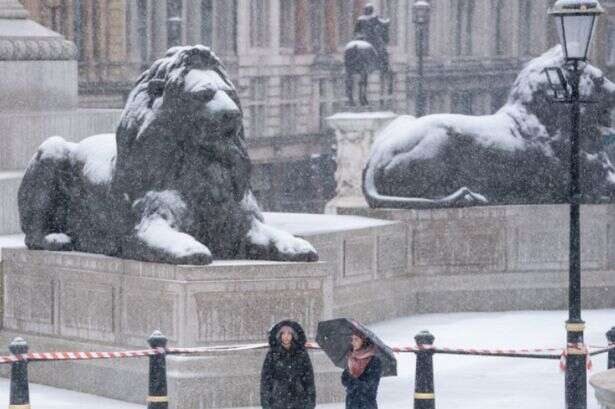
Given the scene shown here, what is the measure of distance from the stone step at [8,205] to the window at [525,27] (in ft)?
190

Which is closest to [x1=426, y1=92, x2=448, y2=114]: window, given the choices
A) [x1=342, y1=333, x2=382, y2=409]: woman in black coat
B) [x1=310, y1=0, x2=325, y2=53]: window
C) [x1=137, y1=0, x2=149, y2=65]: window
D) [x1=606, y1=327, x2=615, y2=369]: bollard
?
[x1=310, y1=0, x2=325, y2=53]: window

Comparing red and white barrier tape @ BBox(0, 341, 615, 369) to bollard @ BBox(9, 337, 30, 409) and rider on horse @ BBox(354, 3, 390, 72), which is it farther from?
rider on horse @ BBox(354, 3, 390, 72)

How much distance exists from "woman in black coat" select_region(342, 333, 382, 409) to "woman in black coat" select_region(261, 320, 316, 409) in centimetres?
26

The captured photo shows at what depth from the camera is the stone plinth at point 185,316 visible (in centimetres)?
1920

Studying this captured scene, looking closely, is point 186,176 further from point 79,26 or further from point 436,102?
point 436,102

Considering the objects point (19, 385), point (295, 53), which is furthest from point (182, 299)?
point (295, 53)

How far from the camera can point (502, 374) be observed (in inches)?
841

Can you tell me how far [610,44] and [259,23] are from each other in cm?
2874

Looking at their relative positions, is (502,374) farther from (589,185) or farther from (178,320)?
(589,185)

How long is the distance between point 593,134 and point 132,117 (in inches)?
302

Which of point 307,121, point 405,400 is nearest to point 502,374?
point 405,400

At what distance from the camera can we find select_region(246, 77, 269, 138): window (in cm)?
6556

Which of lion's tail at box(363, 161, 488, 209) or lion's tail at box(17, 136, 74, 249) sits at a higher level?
lion's tail at box(17, 136, 74, 249)

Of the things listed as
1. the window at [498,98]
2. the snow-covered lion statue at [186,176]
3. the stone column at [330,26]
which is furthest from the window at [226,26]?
the snow-covered lion statue at [186,176]
